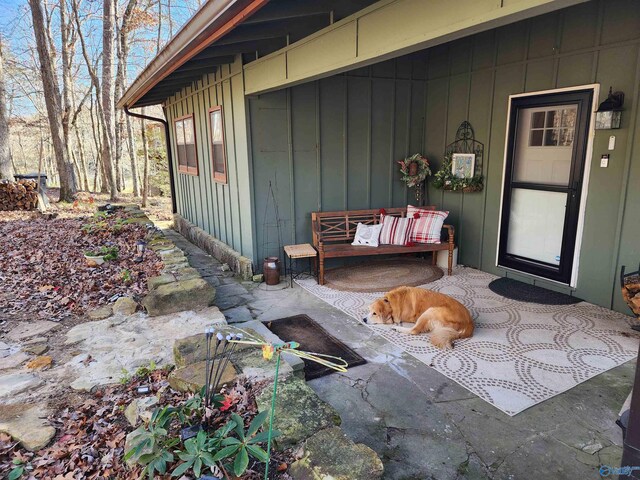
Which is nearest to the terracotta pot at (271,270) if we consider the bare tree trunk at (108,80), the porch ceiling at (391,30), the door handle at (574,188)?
the porch ceiling at (391,30)

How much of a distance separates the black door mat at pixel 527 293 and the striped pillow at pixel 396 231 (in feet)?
3.83

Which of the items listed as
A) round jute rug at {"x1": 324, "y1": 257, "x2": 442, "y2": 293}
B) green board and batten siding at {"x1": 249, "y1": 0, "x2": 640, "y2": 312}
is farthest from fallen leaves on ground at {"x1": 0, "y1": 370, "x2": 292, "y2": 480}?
green board and batten siding at {"x1": 249, "y1": 0, "x2": 640, "y2": 312}

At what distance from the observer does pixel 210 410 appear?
6.40 ft

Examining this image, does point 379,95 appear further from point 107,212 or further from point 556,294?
point 107,212

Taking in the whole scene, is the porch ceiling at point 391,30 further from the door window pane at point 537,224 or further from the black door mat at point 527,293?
the black door mat at point 527,293

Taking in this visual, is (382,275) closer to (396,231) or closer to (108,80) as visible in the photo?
(396,231)

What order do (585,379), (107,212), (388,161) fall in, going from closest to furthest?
(585,379) < (388,161) < (107,212)

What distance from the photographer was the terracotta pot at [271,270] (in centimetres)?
508

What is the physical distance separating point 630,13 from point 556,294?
110 inches

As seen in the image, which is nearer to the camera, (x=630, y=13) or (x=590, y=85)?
(x=630, y=13)

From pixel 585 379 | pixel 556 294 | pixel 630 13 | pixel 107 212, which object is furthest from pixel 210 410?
pixel 107 212

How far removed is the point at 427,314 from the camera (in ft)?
11.6

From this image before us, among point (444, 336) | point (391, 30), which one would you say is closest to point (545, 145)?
point (444, 336)

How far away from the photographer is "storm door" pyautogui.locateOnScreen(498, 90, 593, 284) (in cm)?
429
